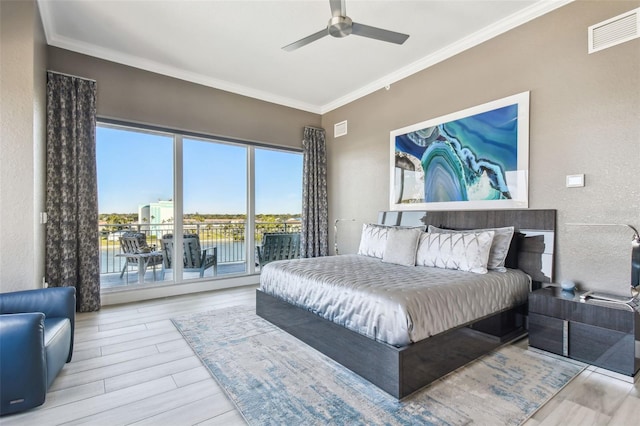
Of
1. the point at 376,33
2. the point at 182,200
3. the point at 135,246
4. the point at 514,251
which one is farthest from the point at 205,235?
the point at 514,251

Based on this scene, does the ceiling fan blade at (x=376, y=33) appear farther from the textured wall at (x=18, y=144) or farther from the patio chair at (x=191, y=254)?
the patio chair at (x=191, y=254)

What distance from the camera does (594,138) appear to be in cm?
276

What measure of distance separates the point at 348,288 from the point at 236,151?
12.0 feet

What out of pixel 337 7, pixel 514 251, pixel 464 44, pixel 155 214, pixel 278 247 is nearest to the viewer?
pixel 337 7

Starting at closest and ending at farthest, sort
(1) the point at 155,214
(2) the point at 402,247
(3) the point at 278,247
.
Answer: (2) the point at 402,247, (1) the point at 155,214, (3) the point at 278,247

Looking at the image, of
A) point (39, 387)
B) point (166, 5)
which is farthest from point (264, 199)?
point (39, 387)

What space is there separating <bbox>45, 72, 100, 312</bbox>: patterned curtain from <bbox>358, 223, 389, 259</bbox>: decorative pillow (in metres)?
3.32

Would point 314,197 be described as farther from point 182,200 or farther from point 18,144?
point 18,144

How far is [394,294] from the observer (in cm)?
214

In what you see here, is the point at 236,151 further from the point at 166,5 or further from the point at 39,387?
the point at 39,387

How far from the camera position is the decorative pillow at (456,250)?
293 cm

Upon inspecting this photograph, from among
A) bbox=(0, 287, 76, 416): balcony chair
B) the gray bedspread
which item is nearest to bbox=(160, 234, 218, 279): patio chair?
the gray bedspread

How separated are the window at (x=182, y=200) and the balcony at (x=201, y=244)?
1cm

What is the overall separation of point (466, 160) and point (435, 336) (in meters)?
2.36
